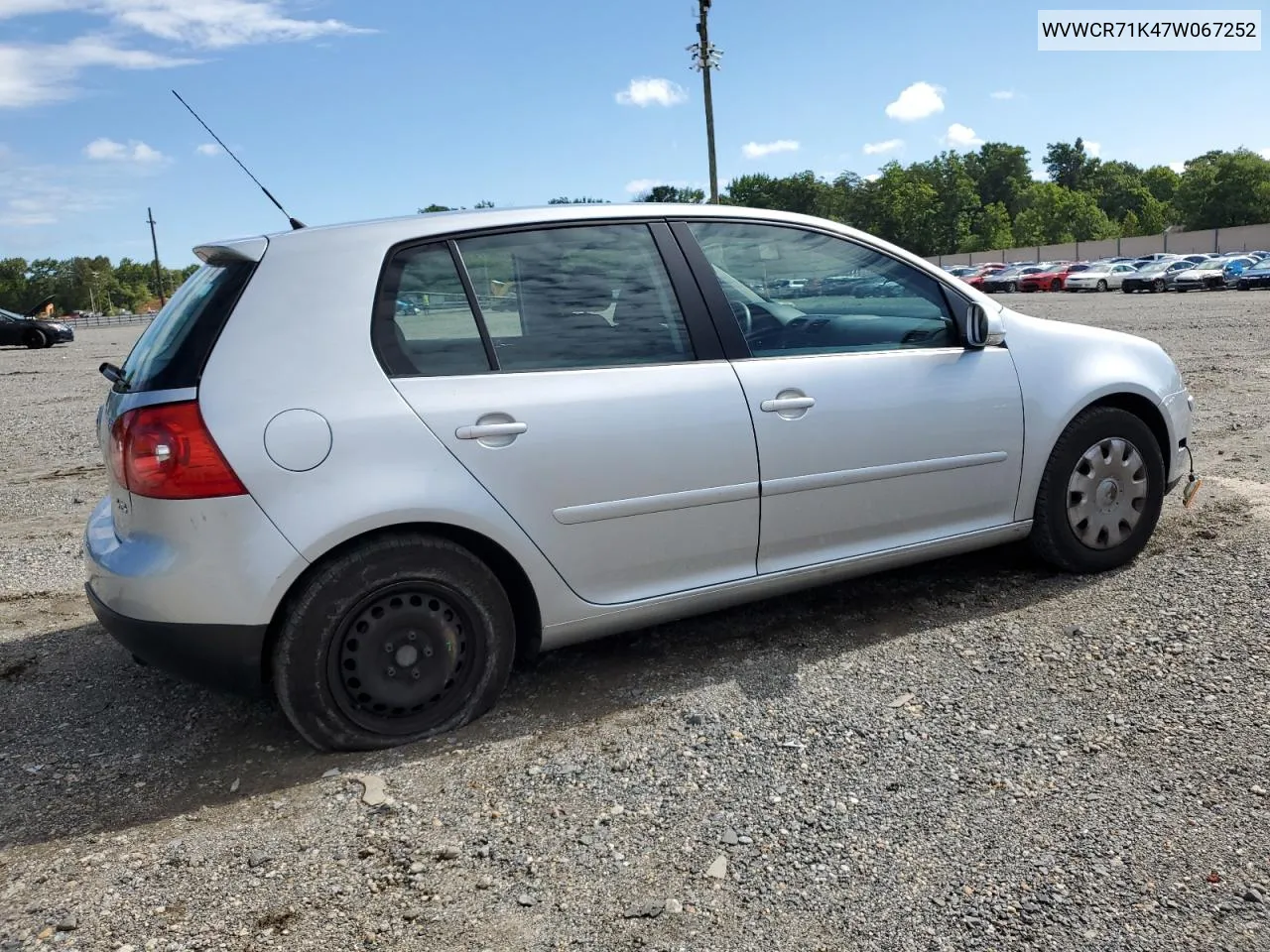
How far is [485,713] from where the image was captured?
11.4ft

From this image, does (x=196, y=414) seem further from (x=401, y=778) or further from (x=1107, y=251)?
(x=1107, y=251)

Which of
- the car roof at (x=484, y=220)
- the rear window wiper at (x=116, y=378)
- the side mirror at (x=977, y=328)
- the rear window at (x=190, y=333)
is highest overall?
the car roof at (x=484, y=220)

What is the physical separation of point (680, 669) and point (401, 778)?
1.14 m

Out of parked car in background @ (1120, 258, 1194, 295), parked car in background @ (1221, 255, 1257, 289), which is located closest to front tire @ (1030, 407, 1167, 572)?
parked car in background @ (1221, 255, 1257, 289)

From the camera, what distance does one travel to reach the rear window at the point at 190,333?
3086 millimetres

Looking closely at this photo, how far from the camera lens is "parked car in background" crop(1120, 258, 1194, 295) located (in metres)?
42.7

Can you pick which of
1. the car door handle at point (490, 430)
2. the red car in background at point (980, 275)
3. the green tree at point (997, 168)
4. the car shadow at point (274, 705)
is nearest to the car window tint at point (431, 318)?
the car door handle at point (490, 430)

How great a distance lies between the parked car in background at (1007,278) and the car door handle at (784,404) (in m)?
56.3

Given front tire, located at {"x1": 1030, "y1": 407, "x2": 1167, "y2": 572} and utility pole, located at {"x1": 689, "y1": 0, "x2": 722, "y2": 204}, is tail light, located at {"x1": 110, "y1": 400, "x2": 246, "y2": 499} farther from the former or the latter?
utility pole, located at {"x1": 689, "y1": 0, "x2": 722, "y2": 204}

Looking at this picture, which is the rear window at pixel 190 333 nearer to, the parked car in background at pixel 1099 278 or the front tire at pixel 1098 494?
the front tire at pixel 1098 494

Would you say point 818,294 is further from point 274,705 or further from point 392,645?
point 274,705

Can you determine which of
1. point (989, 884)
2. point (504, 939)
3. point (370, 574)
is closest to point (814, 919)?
point (989, 884)

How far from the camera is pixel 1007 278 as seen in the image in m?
58.9

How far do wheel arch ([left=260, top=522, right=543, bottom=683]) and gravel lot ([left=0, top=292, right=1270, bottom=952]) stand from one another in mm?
289
